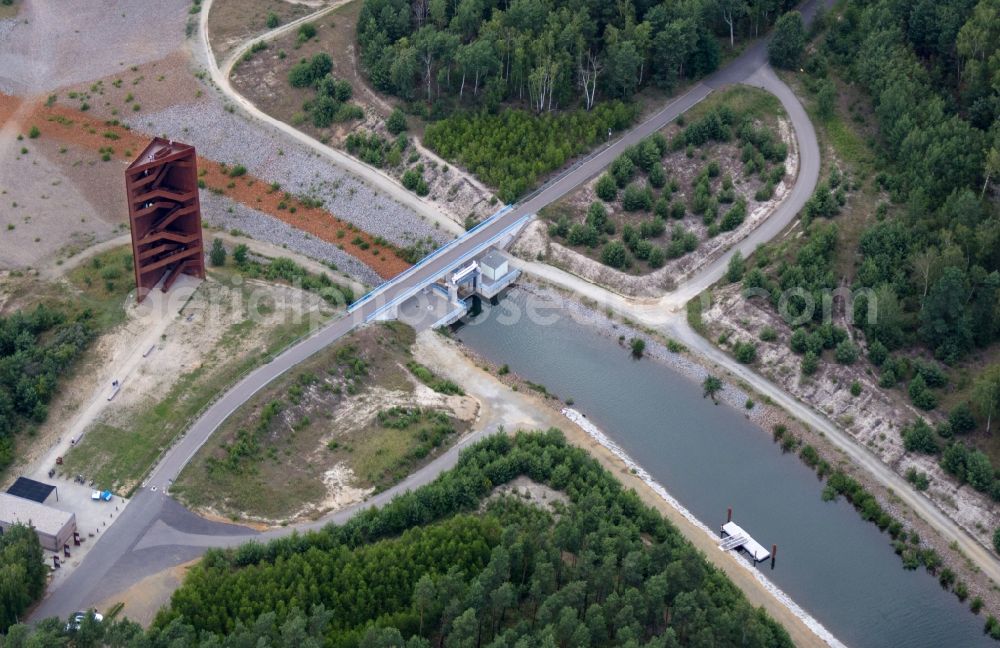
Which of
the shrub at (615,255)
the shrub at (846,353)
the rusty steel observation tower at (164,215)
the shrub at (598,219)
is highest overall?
the rusty steel observation tower at (164,215)

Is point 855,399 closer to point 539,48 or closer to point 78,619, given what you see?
point 539,48

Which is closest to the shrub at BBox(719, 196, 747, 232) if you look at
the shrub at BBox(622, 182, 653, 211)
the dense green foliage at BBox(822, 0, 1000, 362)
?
the shrub at BBox(622, 182, 653, 211)

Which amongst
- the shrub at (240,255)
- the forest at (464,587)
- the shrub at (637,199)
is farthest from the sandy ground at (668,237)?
the forest at (464,587)

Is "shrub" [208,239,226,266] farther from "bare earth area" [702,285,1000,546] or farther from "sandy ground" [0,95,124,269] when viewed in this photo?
"bare earth area" [702,285,1000,546]

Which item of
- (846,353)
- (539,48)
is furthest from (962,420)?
(539,48)

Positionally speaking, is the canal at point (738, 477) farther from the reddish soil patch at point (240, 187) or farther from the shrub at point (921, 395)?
the reddish soil patch at point (240, 187)

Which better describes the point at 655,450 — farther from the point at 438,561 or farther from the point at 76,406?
the point at 76,406
